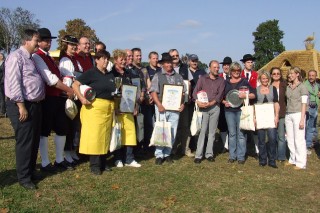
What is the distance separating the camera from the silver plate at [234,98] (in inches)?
295

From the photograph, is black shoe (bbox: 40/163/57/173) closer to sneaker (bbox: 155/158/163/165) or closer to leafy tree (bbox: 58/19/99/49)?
sneaker (bbox: 155/158/163/165)

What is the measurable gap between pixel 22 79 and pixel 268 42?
4177cm

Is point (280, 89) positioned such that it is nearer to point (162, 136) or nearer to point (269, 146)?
point (269, 146)

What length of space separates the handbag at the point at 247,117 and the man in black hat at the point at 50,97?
3.49 meters

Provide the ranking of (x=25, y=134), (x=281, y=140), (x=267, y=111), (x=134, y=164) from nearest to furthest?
(x=25, y=134) < (x=134, y=164) < (x=267, y=111) < (x=281, y=140)

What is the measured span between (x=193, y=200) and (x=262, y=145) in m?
2.80

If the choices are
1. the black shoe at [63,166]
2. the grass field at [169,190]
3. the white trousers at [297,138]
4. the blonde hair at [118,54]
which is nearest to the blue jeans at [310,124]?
the white trousers at [297,138]

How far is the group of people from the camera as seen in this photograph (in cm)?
537

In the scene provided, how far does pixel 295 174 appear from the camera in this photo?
717 centimetres

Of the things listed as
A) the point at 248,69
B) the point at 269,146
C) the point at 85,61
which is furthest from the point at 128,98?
the point at 248,69

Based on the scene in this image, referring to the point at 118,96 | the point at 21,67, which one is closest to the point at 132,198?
the point at 118,96

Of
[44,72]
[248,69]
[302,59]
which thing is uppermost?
[302,59]

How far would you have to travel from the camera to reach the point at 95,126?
6129 mm

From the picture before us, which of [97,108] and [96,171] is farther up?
[97,108]
